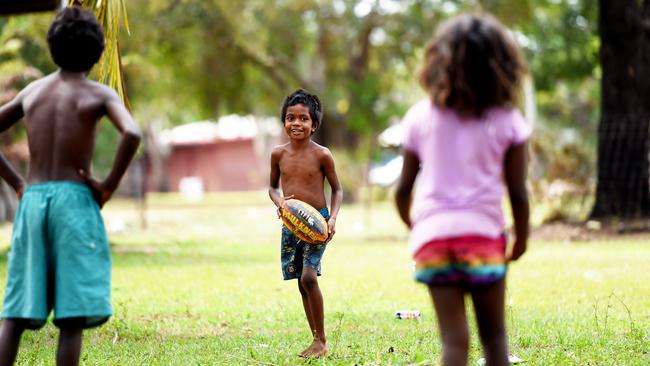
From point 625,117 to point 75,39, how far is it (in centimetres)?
1464

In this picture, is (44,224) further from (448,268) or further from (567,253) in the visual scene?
(567,253)

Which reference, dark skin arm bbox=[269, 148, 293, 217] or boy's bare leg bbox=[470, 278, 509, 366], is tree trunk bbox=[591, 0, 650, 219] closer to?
dark skin arm bbox=[269, 148, 293, 217]

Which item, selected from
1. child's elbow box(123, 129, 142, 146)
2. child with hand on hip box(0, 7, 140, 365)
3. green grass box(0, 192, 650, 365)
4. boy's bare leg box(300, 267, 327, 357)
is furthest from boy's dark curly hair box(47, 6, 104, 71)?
green grass box(0, 192, 650, 365)

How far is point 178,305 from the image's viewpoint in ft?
30.9

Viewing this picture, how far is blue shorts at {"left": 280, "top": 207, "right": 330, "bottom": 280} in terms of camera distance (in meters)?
6.38

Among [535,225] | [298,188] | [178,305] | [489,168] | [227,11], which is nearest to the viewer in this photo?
[489,168]

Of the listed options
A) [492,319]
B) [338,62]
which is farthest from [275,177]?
[338,62]

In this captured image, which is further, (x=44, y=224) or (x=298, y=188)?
(x=298, y=188)

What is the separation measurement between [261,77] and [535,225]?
1962 centimetres

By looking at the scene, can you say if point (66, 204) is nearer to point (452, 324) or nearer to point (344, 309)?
point (452, 324)

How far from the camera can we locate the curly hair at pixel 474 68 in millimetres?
3896

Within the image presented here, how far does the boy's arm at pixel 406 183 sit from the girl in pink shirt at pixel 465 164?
6 cm

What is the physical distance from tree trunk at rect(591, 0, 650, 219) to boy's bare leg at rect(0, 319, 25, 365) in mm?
14625

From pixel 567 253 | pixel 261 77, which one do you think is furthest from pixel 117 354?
pixel 261 77
